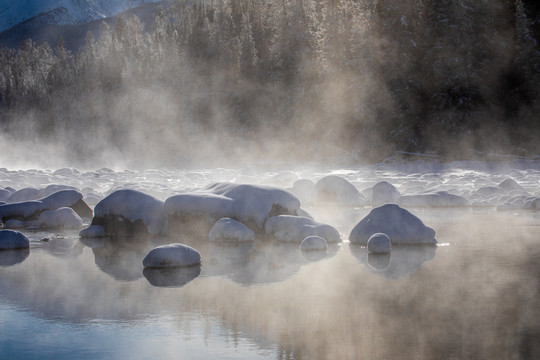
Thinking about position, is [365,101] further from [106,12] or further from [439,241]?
[106,12]

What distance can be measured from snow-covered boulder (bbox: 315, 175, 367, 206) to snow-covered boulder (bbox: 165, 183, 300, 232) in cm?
515

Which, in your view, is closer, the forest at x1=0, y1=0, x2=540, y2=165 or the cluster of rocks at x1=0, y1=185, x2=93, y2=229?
the cluster of rocks at x1=0, y1=185, x2=93, y2=229

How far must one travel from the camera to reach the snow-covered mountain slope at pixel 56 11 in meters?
172

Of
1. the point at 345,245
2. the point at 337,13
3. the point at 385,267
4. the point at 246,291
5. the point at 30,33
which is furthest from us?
the point at 30,33

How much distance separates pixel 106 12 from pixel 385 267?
192 meters

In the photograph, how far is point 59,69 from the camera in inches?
2712

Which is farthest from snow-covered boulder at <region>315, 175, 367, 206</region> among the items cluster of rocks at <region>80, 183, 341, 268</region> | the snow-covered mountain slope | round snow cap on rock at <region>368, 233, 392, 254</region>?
the snow-covered mountain slope

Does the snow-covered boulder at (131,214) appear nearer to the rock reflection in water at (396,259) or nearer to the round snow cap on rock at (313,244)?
the round snow cap on rock at (313,244)

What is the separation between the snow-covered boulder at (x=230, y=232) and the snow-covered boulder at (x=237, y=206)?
1.15 feet

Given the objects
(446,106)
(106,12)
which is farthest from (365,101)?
(106,12)

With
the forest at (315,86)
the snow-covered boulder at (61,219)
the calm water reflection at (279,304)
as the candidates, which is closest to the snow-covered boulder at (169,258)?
the calm water reflection at (279,304)

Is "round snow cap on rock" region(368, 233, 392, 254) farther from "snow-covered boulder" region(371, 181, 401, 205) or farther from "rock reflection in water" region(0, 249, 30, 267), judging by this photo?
"snow-covered boulder" region(371, 181, 401, 205)

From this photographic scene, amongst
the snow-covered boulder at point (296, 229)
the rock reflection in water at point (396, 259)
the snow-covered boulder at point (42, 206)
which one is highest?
the snow-covered boulder at point (42, 206)

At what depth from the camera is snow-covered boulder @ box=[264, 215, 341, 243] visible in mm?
9531
